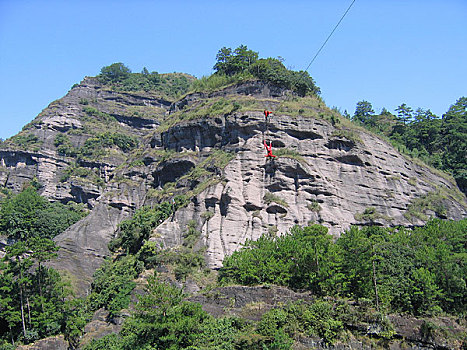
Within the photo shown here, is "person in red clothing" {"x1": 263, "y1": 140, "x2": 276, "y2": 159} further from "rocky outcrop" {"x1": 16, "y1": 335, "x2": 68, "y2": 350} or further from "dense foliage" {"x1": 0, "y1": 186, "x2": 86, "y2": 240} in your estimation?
"dense foliage" {"x1": 0, "y1": 186, "x2": 86, "y2": 240}

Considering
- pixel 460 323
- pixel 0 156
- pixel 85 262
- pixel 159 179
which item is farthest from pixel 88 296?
pixel 0 156

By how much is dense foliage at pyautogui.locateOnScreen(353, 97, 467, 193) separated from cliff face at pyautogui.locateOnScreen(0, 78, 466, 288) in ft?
19.7

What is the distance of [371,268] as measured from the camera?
35.3 meters

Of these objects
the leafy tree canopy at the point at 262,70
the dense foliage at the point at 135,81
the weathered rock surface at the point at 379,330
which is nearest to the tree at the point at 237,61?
the leafy tree canopy at the point at 262,70

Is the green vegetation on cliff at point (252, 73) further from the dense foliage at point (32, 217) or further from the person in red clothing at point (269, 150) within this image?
the dense foliage at point (32, 217)

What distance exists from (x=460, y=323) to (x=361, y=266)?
24.6 feet

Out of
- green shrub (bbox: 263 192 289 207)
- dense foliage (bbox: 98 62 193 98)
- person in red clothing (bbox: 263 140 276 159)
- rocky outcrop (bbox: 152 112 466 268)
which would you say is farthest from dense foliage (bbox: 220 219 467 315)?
dense foliage (bbox: 98 62 193 98)

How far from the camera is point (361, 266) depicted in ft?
116

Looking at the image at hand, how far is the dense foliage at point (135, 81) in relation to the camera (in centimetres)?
10819

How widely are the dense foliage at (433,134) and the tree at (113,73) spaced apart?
2133 inches

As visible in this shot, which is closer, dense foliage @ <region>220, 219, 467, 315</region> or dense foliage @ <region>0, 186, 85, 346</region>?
dense foliage @ <region>220, 219, 467, 315</region>

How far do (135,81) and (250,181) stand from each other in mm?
65499

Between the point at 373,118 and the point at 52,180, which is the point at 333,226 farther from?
the point at 52,180

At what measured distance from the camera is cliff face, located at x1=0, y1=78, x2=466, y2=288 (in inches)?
1991
